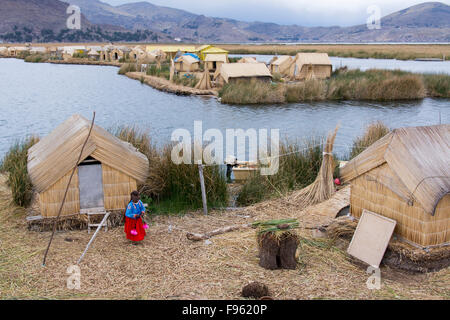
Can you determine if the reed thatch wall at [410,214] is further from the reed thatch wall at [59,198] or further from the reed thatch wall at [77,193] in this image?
the reed thatch wall at [59,198]

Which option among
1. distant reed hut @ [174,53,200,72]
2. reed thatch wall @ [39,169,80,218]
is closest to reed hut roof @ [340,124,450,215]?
reed thatch wall @ [39,169,80,218]

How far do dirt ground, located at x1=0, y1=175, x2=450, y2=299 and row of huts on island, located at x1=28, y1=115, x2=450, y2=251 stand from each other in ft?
1.36

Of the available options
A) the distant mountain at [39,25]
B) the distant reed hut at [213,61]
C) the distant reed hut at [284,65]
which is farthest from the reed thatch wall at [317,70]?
the distant mountain at [39,25]

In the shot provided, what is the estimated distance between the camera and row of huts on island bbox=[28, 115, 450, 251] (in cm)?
465

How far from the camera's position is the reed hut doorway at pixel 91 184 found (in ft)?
19.0

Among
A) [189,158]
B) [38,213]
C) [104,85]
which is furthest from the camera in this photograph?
[104,85]

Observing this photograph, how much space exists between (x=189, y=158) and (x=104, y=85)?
95.4 ft

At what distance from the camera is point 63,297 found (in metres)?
3.96

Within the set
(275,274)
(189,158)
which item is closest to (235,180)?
(189,158)

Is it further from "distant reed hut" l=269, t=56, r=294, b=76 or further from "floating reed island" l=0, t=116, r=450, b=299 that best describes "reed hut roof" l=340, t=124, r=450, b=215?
"distant reed hut" l=269, t=56, r=294, b=76

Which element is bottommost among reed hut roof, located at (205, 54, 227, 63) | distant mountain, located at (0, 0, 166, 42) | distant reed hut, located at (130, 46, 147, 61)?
reed hut roof, located at (205, 54, 227, 63)

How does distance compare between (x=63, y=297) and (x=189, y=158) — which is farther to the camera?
Result: (x=189, y=158)

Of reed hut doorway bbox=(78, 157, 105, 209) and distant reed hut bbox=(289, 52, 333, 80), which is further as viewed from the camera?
distant reed hut bbox=(289, 52, 333, 80)
